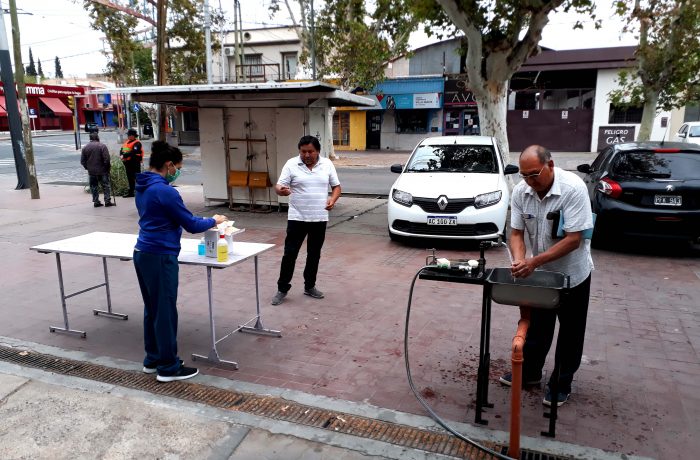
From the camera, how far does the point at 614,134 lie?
2762 cm

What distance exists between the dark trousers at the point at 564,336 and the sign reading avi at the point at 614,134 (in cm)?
2688

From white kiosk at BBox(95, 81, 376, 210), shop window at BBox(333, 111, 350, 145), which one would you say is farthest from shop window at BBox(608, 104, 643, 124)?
white kiosk at BBox(95, 81, 376, 210)

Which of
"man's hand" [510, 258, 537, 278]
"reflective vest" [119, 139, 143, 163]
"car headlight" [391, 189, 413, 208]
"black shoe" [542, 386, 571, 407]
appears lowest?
"black shoe" [542, 386, 571, 407]

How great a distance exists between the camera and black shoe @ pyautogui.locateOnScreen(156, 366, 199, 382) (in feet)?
13.4

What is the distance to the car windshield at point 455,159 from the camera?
8.77 meters

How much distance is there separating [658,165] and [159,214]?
6.76 metres

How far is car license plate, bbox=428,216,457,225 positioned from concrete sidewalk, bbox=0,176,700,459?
455 mm

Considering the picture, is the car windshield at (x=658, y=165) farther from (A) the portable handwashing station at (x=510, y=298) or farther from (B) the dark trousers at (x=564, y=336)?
(A) the portable handwashing station at (x=510, y=298)

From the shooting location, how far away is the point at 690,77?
16672 millimetres

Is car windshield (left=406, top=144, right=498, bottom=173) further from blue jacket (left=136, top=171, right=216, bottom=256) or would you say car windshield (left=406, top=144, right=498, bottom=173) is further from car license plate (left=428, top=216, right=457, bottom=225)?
blue jacket (left=136, top=171, right=216, bottom=256)

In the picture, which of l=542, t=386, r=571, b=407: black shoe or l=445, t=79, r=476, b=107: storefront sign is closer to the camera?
l=542, t=386, r=571, b=407: black shoe

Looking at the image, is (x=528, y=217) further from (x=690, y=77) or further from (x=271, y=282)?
(x=690, y=77)

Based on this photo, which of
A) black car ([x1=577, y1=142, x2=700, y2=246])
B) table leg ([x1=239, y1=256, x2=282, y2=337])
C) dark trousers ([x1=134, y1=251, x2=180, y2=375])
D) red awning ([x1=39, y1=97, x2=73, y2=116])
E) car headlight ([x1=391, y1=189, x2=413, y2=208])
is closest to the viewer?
dark trousers ([x1=134, y1=251, x2=180, y2=375])

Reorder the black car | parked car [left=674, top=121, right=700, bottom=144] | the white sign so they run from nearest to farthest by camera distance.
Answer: the black car, parked car [left=674, top=121, right=700, bottom=144], the white sign
